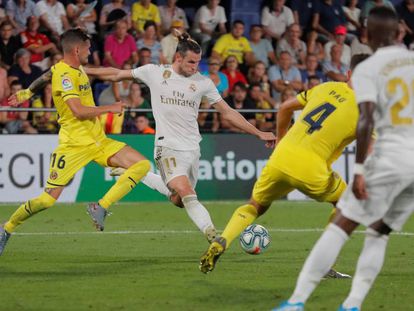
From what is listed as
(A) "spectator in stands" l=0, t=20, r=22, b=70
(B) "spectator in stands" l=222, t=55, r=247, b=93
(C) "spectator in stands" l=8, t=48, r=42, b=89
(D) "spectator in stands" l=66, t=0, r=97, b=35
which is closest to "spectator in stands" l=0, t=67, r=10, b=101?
(C) "spectator in stands" l=8, t=48, r=42, b=89

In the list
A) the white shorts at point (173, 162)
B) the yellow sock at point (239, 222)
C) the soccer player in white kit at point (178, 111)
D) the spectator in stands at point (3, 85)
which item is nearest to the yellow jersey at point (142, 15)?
the spectator in stands at point (3, 85)

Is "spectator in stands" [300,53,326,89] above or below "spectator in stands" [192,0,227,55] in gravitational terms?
below

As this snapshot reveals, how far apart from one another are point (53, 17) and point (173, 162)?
398 inches

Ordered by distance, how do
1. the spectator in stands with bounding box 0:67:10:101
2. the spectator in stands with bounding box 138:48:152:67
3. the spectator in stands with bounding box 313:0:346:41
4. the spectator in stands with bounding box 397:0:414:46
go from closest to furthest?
the spectator in stands with bounding box 0:67:10:101
the spectator in stands with bounding box 138:48:152:67
the spectator in stands with bounding box 313:0:346:41
the spectator in stands with bounding box 397:0:414:46

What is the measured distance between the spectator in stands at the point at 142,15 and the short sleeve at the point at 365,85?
47.8ft

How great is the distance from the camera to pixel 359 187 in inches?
272

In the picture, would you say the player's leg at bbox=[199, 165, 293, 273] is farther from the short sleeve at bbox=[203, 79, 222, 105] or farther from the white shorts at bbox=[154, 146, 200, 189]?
the short sleeve at bbox=[203, 79, 222, 105]

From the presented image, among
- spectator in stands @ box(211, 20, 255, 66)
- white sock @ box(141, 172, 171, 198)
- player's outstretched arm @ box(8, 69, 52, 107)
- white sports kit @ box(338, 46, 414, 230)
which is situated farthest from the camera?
spectator in stands @ box(211, 20, 255, 66)

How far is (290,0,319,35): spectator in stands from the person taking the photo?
77.1 ft

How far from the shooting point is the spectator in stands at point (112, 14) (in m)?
20.9

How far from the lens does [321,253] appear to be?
711 cm

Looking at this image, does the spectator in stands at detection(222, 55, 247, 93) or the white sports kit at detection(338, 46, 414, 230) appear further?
the spectator in stands at detection(222, 55, 247, 93)

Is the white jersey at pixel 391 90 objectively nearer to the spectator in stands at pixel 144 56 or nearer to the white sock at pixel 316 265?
the white sock at pixel 316 265

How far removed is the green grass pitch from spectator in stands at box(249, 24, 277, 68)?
640 cm
